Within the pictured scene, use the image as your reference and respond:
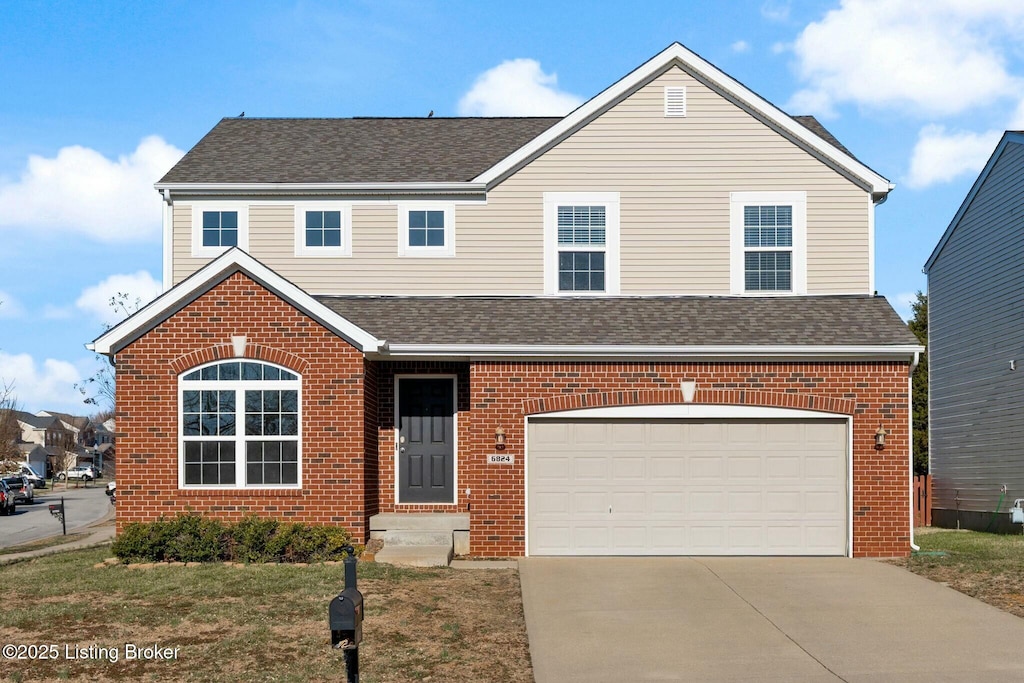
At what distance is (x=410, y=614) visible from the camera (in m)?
11.6

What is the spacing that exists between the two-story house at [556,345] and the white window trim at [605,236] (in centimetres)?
4

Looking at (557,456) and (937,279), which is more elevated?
(937,279)

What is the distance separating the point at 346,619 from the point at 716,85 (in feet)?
46.5

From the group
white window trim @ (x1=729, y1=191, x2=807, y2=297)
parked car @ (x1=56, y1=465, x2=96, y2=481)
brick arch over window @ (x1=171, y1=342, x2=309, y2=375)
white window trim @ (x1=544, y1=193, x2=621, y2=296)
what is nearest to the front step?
brick arch over window @ (x1=171, y1=342, x2=309, y2=375)

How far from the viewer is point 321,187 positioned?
19047mm

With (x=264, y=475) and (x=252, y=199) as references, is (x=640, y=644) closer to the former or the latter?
(x=264, y=475)

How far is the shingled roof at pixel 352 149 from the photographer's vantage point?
63.6ft

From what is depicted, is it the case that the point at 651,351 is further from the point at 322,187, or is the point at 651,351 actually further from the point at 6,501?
the point at 6,501

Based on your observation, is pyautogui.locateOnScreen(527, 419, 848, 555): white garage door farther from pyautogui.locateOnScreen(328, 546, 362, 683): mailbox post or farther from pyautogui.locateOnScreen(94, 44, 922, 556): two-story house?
pyautogui.locateOnScreen(328, 546, 362, 683): mailbox post

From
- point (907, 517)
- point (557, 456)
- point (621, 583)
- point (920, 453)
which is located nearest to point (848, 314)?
point (907, 517)

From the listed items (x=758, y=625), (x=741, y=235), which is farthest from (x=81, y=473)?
(x=758, y=625)

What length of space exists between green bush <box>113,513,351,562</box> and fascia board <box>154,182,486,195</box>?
6298mm

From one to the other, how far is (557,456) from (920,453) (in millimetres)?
26252

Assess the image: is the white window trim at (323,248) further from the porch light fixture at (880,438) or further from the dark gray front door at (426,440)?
the porch light fixture at (880,438)
